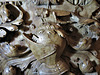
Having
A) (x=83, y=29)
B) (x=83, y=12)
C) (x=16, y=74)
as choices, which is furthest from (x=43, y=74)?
(x=83, y=12)

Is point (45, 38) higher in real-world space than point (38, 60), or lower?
higher

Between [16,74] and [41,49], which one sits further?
[16,74]

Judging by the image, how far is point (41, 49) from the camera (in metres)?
0.97

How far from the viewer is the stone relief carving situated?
993 millimetres

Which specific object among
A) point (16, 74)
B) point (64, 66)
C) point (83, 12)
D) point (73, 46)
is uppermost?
point (83, 12)

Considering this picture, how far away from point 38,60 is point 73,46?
0.28 metres

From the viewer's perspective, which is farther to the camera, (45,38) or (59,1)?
(59,1)

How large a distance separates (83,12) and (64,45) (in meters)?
0.30

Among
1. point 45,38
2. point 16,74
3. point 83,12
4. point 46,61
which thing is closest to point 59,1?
point 83,12

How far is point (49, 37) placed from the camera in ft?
3.20

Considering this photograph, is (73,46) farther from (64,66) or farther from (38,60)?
(38,60)

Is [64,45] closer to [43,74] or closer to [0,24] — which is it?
[43,74]

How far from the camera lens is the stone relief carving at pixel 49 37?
993 mm

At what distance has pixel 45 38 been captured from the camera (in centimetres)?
98
